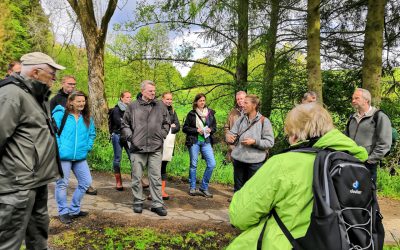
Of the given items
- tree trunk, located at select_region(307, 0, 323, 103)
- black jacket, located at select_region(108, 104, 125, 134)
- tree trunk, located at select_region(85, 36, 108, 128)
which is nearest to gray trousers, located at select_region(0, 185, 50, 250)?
black jacket, located at select_region(108, 104, 125, 134)

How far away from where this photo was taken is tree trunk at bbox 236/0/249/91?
826 centimetres

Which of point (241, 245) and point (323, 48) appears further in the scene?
point (323, 48)

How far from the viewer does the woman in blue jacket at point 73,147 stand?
4938mm

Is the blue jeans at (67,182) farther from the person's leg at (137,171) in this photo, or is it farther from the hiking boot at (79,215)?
the person's leg at (137,171)

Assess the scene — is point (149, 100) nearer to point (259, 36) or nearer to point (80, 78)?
point (259, 36)

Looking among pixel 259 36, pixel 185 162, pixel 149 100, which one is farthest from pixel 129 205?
pixel 259 36

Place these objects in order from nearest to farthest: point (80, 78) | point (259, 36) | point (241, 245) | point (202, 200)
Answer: point (241, 245) < point (202, 200) < point (259, 36) < point (80, 78)

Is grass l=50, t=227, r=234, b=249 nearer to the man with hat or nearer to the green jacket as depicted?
the man with hat

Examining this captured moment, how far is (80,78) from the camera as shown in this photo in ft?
73.0

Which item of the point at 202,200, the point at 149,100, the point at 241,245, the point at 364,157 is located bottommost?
the point at 202,200

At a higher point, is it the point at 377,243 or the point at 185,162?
the point at 377,243

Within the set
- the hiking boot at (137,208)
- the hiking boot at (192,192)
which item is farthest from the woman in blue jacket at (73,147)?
the hiking boot at (192,192)

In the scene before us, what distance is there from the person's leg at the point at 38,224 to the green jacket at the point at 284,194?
2.15m

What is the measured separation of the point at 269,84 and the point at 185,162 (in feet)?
10.5
